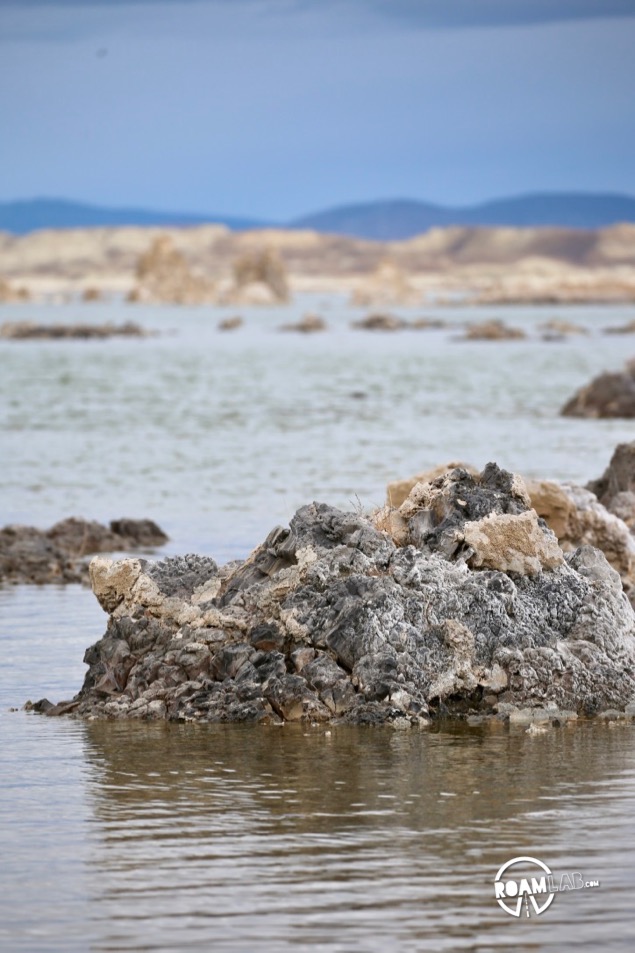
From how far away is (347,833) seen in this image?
728 cm

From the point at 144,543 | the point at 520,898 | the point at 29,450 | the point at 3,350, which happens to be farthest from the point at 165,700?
the point at 3,350

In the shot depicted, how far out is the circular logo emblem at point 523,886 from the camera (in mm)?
6348

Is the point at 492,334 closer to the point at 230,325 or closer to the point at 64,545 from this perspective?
the point at 230,325

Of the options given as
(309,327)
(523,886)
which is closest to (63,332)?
(309,327)

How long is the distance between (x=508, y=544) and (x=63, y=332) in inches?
3930

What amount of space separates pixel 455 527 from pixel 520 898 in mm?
4006

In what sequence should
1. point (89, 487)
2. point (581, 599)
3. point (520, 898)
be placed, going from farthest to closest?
point (89, 487), point (581, 599), point (520, 898)

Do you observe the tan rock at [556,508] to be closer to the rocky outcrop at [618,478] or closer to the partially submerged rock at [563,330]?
the rocky outcrop at [618,478]

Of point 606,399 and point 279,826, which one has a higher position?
point 606,399

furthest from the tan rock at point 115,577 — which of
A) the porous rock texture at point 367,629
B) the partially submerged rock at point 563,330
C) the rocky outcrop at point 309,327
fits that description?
the rocky outcrop at point 309,327

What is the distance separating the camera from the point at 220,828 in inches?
291

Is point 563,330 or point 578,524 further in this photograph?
point 563,330

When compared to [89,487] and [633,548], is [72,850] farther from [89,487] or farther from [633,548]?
[89,487]

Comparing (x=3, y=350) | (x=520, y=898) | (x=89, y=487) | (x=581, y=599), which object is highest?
(x=3, y=350)
